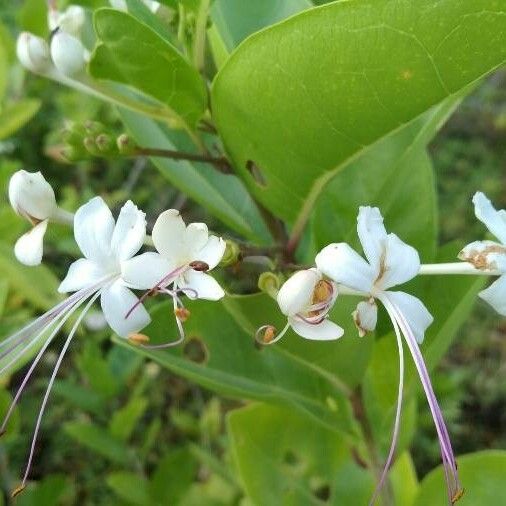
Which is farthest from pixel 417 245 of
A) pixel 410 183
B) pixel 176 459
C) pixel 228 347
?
pixel 176 459

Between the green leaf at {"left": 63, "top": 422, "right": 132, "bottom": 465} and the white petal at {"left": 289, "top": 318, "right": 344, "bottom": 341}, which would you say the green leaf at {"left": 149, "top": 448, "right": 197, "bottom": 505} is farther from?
the white petal at {"left": 289, "top": 318, "right": 344, "bottom": 341}

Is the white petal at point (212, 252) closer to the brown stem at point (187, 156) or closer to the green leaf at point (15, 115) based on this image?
the brown stem at point (187, 156)

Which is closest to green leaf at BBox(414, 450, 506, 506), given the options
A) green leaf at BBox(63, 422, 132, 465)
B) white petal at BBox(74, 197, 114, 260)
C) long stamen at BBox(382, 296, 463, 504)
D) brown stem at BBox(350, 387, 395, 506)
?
brown stem at BBox(350, 387, 395, 506)

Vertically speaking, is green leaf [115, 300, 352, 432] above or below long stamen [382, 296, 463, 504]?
below

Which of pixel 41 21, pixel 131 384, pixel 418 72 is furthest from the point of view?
pixel 131 384

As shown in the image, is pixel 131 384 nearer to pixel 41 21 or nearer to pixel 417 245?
pixel 41 21

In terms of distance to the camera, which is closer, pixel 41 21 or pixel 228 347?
pixel 228 347
